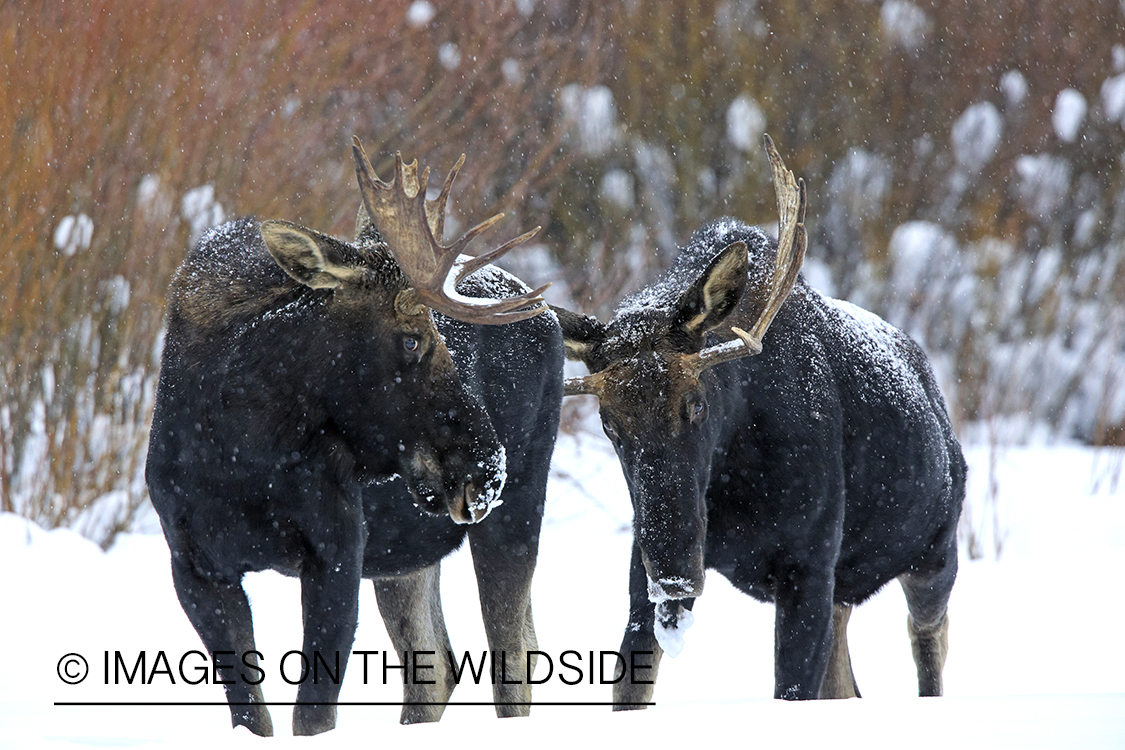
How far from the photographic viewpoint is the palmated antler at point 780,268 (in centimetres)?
402

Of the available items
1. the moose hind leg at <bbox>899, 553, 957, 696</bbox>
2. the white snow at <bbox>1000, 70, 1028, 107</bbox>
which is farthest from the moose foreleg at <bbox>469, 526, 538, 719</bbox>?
the white snow at <bbox>1000, 70, 1028, 107</bbox>

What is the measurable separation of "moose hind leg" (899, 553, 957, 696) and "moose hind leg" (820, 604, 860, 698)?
0.34m

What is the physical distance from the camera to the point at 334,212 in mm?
9188

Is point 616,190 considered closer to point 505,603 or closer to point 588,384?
point 505,603

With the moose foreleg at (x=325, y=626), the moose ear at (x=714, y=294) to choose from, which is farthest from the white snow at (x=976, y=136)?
the moose foreleg at (x=325, y=626)

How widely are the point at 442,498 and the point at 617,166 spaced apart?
8948 mm

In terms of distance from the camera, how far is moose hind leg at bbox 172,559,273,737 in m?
3.80

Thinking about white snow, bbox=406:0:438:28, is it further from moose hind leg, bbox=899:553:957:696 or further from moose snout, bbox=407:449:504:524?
moose snout, bbox=407:449:504:524

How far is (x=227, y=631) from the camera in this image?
3846mm

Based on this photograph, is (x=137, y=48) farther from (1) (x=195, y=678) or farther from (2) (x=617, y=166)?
(2) (x=617, y=166)

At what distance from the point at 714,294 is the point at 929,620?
2.15 meters

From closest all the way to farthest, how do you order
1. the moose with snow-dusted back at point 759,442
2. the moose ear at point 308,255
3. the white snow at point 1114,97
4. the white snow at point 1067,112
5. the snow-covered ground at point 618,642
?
the snow-covered ground at point 618,642, the moose ear at point 308,255, the moose with snow-dusted back at point 759,442, the white snow at point 1067,112, the white snow at point 1114,97

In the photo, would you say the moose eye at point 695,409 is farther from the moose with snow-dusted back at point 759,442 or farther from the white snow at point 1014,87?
the white snow at point 1014,87

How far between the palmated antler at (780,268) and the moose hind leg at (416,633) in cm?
173
